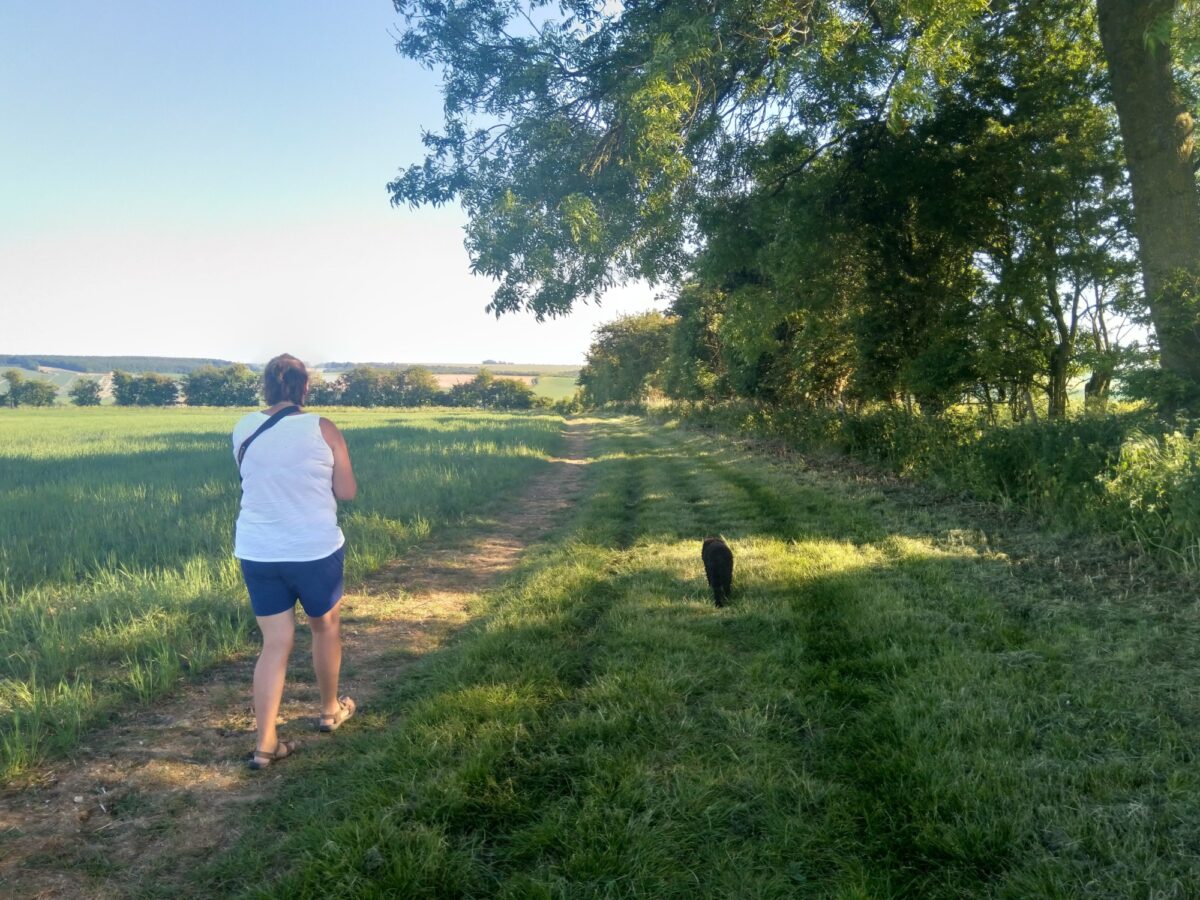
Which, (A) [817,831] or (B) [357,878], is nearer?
(B) [357,878]

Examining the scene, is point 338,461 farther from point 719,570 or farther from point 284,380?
point 719,570

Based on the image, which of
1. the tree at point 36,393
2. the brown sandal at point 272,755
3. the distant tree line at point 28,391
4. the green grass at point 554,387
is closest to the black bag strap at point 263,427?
the brown sandal at point 272,755

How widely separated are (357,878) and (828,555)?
17.6ft

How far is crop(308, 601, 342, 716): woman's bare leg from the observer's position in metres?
3.73

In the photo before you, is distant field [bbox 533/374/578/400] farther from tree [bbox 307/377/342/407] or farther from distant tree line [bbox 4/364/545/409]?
tree [bbox 307/377/342/407]

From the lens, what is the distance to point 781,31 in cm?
846

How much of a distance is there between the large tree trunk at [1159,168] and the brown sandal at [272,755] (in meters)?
8.77

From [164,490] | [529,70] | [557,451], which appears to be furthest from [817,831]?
[557,451]

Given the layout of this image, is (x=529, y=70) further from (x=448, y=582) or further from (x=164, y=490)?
(x=164, y=490)

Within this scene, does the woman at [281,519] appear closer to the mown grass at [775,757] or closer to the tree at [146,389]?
the mown grass at [775,757]

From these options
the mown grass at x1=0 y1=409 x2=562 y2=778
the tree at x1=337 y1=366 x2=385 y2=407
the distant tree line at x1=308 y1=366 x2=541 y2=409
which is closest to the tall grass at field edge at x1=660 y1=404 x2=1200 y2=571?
the mown grass at x1=0 y1=409 x2=562 y2=778

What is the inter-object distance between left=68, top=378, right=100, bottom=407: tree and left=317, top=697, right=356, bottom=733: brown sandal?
120 metres

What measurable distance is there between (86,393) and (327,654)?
400 ft

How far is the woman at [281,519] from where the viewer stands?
3453 millimetres
